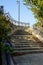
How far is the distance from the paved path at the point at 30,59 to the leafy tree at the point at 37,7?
10.8 metres

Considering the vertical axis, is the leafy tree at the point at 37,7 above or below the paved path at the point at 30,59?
above

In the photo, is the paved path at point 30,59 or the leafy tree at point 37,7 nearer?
the paved path at point 30,59

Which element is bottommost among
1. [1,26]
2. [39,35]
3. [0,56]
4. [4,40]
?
[39,35]

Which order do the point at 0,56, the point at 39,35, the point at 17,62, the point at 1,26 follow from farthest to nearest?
the point at 39,35 < the point at 17,62 < the point at 0,56 < the point at 1,26

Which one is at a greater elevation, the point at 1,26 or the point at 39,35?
the point at 1,26

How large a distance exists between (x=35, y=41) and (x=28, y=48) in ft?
8.77

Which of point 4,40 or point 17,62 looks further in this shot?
point 17,62

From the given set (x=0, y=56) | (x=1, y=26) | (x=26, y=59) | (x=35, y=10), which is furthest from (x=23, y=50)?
(x=35, y=10)

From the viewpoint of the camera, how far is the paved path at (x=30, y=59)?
1499 cm

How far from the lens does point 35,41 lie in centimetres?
2059

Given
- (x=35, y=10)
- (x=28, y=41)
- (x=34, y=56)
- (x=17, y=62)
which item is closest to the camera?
(x=17, y=62)

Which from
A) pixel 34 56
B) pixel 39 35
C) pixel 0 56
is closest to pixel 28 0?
pixel 39 35

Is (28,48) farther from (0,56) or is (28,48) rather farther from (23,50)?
(0,56)

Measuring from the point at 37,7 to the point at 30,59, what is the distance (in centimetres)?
1298
